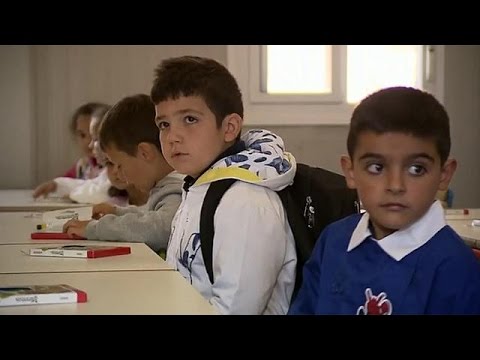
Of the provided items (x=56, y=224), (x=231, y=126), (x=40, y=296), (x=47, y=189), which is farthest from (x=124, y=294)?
(x=47, y=189)

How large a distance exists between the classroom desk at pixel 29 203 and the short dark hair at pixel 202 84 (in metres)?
0.99

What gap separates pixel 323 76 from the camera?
4.25 ft

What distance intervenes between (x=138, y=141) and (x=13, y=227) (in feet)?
0.99

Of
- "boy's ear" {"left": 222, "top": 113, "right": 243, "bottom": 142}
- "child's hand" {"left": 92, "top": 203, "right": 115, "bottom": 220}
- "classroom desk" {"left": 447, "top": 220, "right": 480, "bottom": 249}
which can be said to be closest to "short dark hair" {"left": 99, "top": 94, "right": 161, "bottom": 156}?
"child's hand" {"left": 92, "top": 203, "right": 115, "bottom": 220}

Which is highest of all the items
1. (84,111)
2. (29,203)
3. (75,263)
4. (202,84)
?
(202,84)

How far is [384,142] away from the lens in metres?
0.90

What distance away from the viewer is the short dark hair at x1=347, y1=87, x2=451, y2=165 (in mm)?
897

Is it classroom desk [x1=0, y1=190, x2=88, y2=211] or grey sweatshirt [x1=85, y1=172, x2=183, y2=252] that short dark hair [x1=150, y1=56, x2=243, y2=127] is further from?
classroom desk [x1=0, y1=190, x2=88, y2=211]

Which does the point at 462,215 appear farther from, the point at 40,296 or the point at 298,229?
the point at 40,296

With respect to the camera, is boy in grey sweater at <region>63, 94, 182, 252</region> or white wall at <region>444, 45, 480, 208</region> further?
boy in grey sweater at <region>63, 94, 182, 252</region>

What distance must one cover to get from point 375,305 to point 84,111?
2.06 metres
